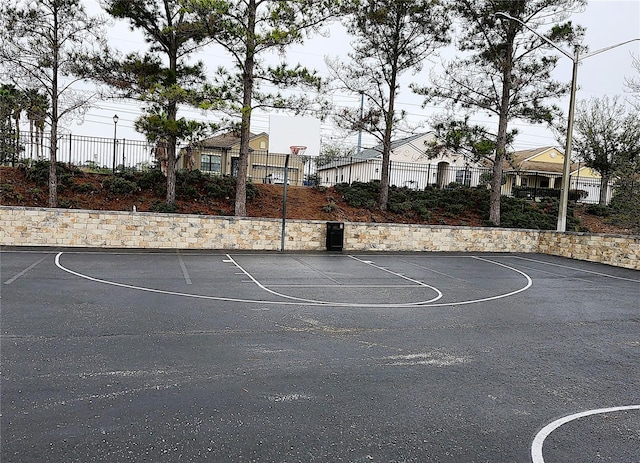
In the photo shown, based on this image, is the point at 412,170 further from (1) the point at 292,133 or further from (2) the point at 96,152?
(2) the point at 96,152

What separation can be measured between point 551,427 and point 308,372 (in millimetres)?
2331

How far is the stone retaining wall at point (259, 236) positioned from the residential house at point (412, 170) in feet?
13.4

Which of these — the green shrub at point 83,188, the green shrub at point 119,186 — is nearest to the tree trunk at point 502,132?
the green shrub at point 119,186

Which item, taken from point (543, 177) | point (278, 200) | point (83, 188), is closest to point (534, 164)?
point (543, 177)

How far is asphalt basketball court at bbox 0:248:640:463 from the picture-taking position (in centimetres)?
348

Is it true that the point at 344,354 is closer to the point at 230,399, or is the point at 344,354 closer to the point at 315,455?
the point at 230,399

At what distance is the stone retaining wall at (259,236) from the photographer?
14.8 meters

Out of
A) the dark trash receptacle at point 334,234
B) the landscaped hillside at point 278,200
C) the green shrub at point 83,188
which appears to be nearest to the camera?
the dark trash receptacle at point 334,234

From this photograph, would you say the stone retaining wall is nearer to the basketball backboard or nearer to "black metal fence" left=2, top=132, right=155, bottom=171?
the basketball backboard

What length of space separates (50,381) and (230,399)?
1.76 m

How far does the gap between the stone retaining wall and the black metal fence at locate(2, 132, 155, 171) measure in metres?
5.55

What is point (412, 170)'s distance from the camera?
84.9 feet

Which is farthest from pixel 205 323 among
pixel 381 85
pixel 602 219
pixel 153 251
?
pixel 602 219

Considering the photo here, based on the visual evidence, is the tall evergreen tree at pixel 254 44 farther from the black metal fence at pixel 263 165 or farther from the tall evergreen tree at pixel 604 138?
the tall evergreen tree at pixel 604 138
